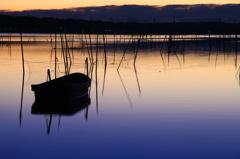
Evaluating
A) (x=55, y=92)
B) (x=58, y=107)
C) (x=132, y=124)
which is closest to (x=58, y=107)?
(x=58, y=107)

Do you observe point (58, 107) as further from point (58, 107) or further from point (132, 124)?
point (132, 124)

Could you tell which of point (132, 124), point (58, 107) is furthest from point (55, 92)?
point (132, 124)

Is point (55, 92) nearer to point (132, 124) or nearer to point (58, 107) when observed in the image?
point (58, 107)

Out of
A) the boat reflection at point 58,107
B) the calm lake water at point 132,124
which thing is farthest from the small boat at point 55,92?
the calm lake water at point 132,124

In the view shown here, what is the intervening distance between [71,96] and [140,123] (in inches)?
50.9

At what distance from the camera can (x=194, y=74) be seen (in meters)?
9.62

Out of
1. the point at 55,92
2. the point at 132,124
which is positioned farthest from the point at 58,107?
the point at 132,124

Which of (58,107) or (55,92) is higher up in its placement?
(55,92)

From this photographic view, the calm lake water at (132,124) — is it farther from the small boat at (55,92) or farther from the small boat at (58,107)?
the small boat at (55,92)

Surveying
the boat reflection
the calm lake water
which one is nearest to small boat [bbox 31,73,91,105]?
the boat reflection

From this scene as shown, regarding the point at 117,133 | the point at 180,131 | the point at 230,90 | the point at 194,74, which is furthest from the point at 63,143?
the point at 194,74

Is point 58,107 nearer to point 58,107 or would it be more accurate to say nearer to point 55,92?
point 58,107

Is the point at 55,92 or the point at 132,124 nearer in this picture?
the point at 132,124

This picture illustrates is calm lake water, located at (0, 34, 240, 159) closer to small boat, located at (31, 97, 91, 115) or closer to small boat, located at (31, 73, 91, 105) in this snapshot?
small boat, located at (31, 97, 91, 115)
